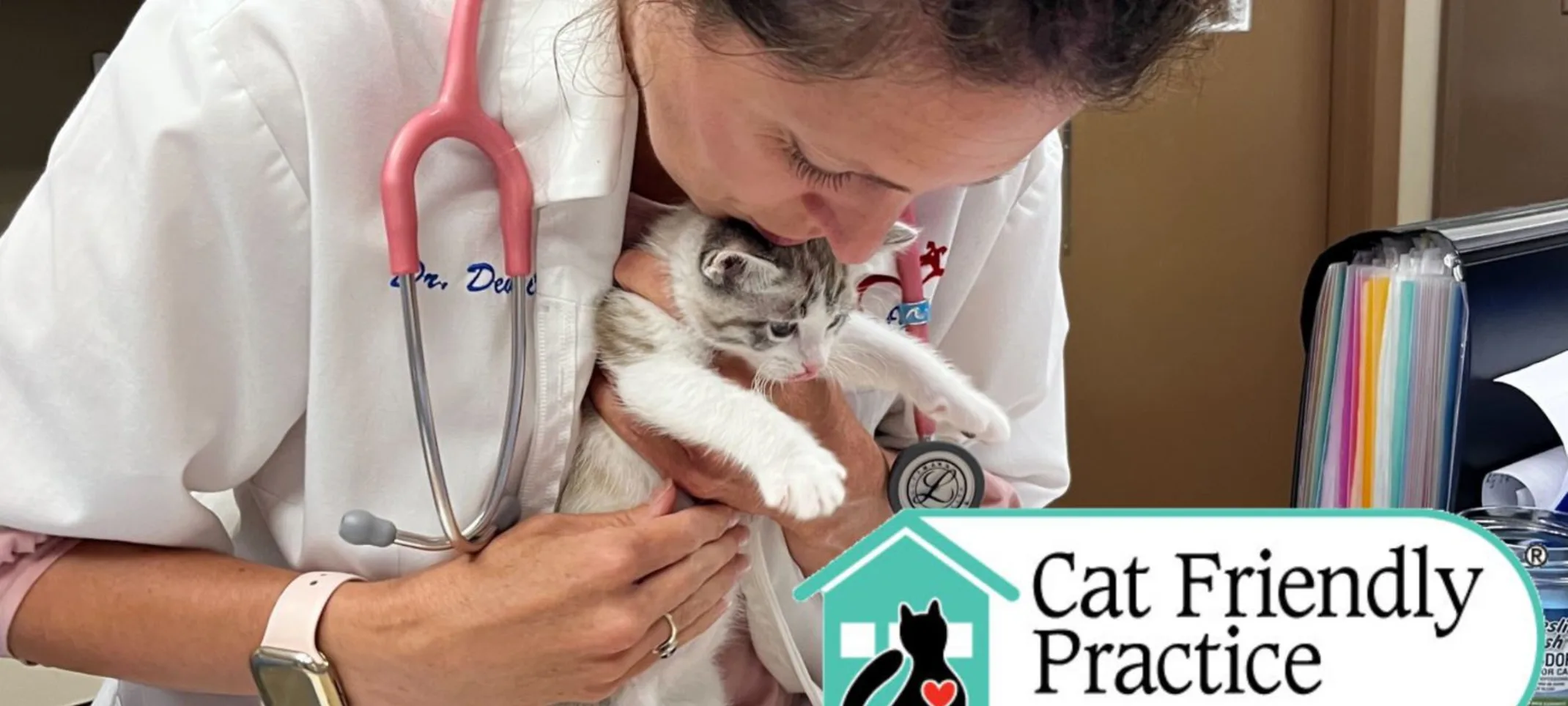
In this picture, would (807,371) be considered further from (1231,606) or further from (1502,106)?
(1502,106)

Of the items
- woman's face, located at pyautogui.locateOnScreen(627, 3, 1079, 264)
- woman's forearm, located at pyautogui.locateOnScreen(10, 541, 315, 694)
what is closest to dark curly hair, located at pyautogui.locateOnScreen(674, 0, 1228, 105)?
woman's face, located at pyautogui.locateOnScreen(627, 3, 1079, 264)

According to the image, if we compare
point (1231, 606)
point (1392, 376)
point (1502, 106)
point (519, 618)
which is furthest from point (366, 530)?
point (1502, 106)

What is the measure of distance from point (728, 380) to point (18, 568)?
53 cm

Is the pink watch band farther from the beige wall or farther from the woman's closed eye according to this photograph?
the beige wall

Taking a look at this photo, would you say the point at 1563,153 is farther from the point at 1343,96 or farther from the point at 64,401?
the point at 64,401

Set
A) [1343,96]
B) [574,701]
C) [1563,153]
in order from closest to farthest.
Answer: [574,701] < [1563,153] < [1343,96]

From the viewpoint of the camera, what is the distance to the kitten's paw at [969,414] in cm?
99

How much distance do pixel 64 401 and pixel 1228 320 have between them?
86.7 inches

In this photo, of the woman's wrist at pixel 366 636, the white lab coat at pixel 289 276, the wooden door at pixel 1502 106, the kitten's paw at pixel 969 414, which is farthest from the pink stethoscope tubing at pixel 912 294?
the wooden door at pixel 1502 106

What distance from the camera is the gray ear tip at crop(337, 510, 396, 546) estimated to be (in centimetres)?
67

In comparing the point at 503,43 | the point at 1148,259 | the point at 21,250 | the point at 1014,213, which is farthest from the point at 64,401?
the point at 1148,259

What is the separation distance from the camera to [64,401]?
0.75 meters

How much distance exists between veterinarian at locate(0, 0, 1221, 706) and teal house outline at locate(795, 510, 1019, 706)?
0.29m

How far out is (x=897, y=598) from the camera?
17.3 inches
